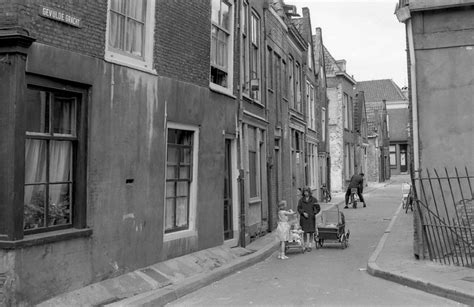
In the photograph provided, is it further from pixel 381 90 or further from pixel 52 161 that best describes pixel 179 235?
pixel 381 90

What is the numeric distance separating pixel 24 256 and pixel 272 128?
11522 millimetres

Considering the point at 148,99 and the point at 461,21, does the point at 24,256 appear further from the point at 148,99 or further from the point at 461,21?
the point at 461,21

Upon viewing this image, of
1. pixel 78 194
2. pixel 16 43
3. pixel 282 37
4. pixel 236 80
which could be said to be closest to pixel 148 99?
pixel 78 194

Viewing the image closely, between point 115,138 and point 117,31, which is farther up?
point 117,31

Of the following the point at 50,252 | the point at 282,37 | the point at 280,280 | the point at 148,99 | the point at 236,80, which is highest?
the point at 282,37

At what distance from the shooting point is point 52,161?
682 centimetres

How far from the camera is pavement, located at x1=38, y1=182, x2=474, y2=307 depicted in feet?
22.8

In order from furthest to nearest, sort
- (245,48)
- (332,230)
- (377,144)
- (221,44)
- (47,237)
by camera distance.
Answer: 1. (377,144)
2. (245,48)
3. (332,230)
4. (221,44)
5. (47,237)

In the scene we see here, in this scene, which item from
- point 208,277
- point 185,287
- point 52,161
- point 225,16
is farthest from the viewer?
point 225,16

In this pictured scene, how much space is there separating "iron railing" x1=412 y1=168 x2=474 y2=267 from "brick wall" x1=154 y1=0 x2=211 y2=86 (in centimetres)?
504

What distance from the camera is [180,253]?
9.52 metres

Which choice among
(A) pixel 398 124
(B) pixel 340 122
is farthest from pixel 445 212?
(A) pixel 398 124

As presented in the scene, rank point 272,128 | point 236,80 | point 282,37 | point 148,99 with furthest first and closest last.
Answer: point 282,37, point 272,128, point 236,80, point 148,99

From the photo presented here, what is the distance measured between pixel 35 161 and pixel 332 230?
8080 millimetres
